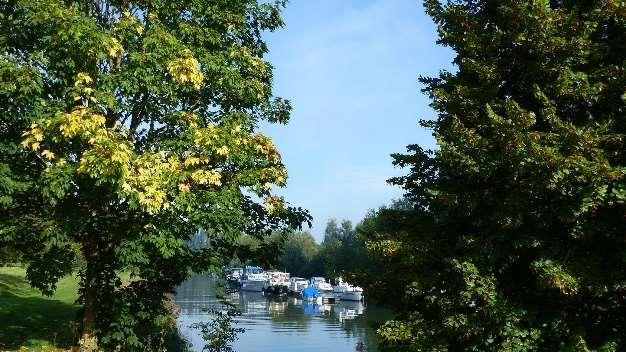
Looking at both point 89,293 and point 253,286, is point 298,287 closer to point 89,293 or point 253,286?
point 253,286

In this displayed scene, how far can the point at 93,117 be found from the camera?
1236 cm

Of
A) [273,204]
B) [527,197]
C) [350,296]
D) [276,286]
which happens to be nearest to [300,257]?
[276,286]

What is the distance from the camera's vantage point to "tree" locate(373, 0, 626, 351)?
11.1 metres

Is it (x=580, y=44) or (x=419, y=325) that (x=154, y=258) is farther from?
(x=580, y=44)

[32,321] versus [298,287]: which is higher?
[298,287]

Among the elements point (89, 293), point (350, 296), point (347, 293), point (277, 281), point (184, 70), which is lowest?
point (350, 296)

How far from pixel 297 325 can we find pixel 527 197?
42.2 m

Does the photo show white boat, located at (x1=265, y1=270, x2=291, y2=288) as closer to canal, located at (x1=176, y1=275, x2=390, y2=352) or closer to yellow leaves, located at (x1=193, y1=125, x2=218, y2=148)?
canal, located at (x1=176, y1=275, x2=390, y2=352)

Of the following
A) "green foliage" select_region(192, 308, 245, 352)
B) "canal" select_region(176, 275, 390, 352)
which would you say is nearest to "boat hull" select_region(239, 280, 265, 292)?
"canal" select_region(176, 275, 390, 352)

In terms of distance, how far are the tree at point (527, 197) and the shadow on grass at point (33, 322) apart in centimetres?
1117

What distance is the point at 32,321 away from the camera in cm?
2145

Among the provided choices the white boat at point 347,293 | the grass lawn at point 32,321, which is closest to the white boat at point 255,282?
the white boat at point 347,293

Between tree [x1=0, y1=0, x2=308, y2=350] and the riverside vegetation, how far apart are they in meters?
0.06

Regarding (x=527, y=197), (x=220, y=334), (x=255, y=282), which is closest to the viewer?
(x=527, y=197)
